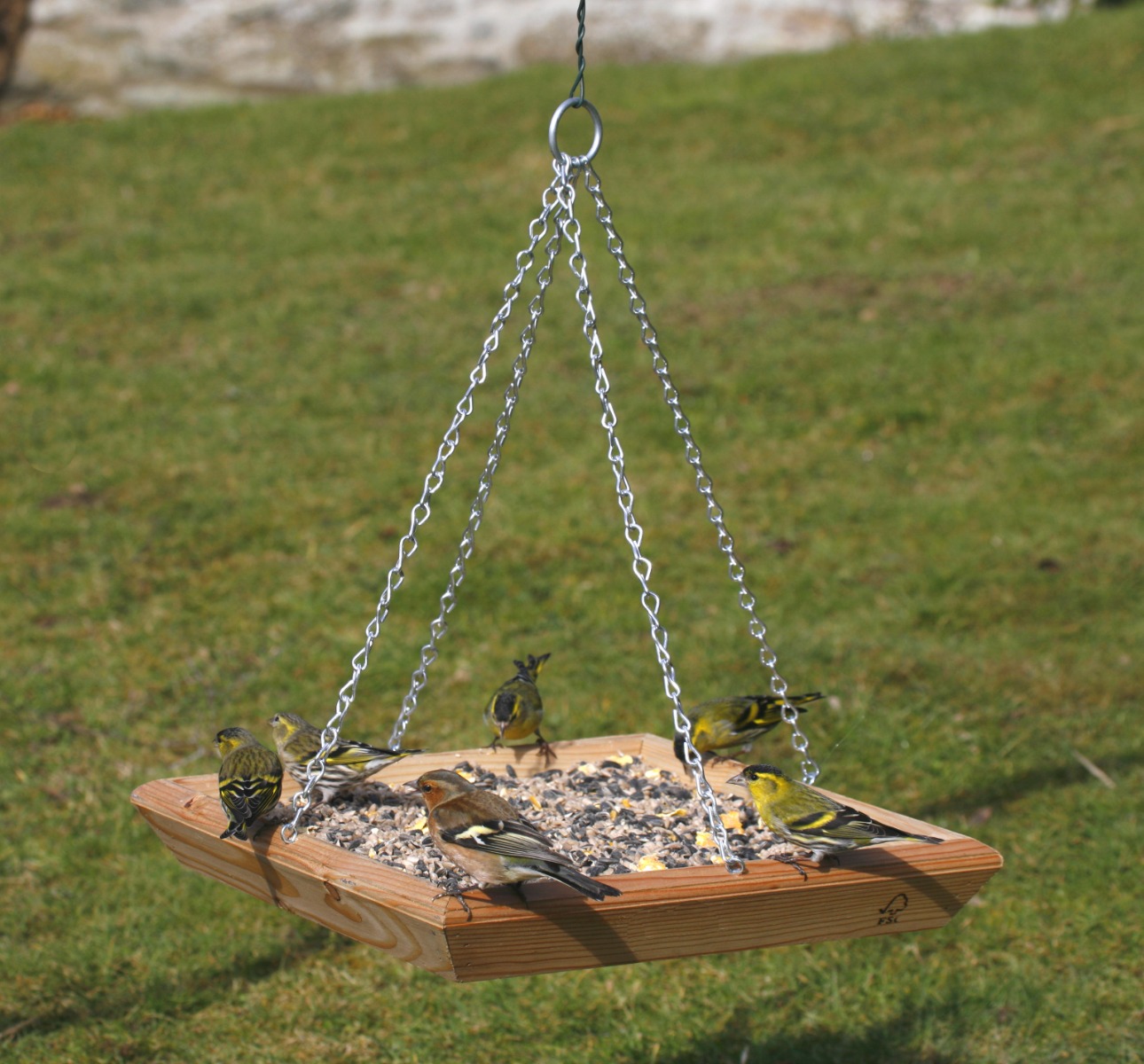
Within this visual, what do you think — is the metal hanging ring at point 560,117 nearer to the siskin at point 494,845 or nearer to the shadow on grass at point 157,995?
the siskin at point 494,845

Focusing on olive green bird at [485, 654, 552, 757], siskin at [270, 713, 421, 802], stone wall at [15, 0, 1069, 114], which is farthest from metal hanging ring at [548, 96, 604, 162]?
stone wall at [15, 0, 1069, 114]

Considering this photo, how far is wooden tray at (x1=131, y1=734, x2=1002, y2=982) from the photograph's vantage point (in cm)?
315

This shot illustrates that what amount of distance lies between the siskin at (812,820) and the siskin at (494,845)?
0.63m

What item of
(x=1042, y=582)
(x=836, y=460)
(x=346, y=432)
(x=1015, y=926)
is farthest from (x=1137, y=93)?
(x=1015, y=926)

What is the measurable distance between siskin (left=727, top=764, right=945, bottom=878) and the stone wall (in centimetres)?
1429

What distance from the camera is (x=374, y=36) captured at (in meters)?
16.6

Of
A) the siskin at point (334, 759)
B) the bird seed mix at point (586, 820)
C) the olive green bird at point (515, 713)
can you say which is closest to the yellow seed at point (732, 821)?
the bird seed mix at point (586, 820)

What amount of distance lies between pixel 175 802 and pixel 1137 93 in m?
13.1

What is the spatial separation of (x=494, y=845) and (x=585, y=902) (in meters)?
0.27

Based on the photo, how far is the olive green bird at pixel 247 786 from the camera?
11.6 ft

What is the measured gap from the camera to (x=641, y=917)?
324 centimetres

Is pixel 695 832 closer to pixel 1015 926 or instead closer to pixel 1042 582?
pixel 1015 926

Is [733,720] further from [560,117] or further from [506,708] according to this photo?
[560,117]

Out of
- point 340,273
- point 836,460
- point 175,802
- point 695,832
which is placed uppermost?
point 340,273
